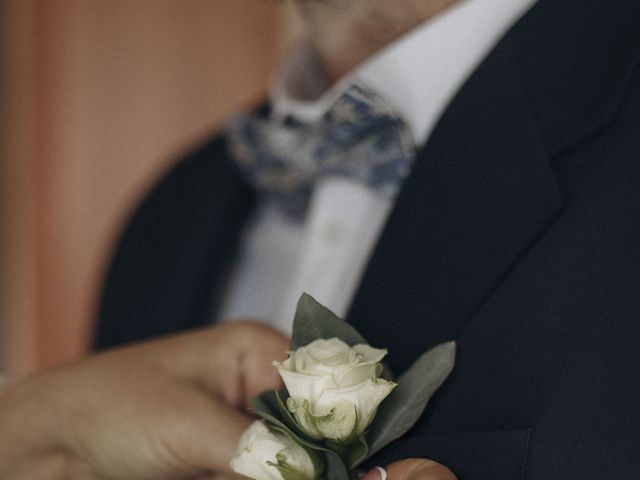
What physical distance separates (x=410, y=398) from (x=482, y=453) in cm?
7

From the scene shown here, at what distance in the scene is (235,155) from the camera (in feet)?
3.99

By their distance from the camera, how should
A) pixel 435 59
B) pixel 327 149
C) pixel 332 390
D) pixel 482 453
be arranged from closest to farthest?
pixel 332 390
pixel 482 453
pixel 435 59
pixel 327 149

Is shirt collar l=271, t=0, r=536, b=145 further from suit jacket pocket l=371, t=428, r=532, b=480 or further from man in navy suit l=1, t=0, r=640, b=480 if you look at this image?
suit jacket pocket l=371, t=428, r=532, b=480

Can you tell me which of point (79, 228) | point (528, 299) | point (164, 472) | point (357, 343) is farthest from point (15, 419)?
point (79, 228)

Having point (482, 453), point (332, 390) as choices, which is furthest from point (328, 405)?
point (482, 453)

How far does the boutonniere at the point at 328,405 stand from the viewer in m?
0.52

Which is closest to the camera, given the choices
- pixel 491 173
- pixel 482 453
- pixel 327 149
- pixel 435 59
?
pixel 482 453

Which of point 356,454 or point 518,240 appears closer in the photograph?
point 356,454

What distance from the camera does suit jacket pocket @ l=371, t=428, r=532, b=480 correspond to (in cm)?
61

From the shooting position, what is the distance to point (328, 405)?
52cm

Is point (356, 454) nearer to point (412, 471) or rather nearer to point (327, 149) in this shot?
point (412, 471)

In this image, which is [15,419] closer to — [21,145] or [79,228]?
[79,228]

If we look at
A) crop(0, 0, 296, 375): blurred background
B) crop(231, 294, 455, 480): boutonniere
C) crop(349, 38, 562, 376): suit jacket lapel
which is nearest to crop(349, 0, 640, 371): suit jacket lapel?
crop(349, 38, 562, 376): suit jacket lapel

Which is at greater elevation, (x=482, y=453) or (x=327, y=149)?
(x=327, y=149)
